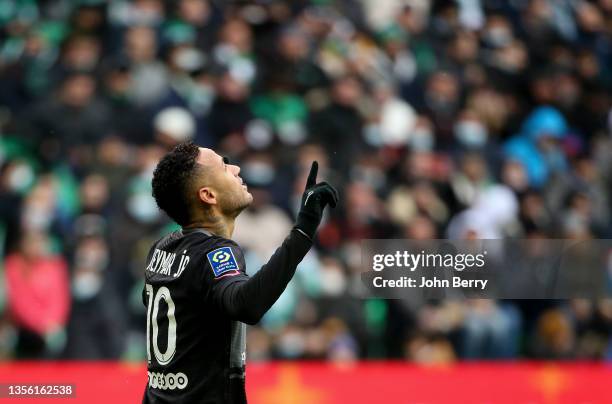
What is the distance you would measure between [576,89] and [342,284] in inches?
155

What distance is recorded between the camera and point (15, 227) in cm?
864

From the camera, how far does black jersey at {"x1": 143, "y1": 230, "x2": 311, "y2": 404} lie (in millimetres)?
3350

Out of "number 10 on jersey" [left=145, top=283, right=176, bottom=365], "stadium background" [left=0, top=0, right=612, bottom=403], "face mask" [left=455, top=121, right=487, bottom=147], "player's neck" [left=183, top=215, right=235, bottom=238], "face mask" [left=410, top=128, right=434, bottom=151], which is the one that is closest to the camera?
"number 10 on jersey" [left=145, top=283, right=176, bottom=365]

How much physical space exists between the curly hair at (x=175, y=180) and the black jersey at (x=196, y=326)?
107 mm

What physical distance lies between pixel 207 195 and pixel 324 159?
18.6 ft

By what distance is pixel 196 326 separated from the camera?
3.43m

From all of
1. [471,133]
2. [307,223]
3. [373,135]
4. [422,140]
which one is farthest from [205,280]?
[471,133]

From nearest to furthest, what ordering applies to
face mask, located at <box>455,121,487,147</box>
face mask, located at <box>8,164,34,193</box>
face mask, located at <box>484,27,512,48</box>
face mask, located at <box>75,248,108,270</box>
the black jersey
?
1. the black jersey
2. face mask, located at <box>75,248,108,270</box>
3. face mask, located at <box>8,164,34,193</box>
4. face mask, located at <box>455,121,487,147</box>
5. face mask, located at <box>484,27,512,48</box>

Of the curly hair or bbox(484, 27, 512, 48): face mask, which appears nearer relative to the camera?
the curly hair

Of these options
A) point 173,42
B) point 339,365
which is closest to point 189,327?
point 339,365

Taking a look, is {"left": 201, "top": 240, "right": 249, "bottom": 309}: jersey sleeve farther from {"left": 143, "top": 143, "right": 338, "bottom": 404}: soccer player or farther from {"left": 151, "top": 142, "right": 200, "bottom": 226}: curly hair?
{"left": 151, "top": 142, "right": 200, "bottom": 226}: curly hair

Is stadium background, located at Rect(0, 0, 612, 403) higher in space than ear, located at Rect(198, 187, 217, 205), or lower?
higher

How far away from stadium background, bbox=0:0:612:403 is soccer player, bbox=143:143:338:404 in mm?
3124

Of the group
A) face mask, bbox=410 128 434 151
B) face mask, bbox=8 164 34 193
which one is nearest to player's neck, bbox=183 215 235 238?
face mask, bbox=8 164 34 193
